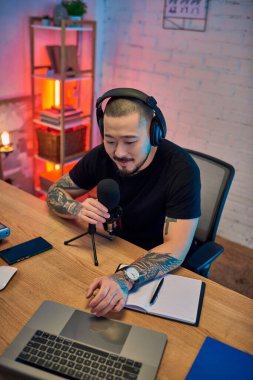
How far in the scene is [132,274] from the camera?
3.74 ft

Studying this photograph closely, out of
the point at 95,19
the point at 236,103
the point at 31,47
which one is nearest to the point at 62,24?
the point at 31,47

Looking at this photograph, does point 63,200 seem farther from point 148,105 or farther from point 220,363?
point 220,363

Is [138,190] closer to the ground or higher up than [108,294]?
higher up

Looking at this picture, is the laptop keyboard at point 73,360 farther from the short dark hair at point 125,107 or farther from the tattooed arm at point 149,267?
the short dark hair at point 125,107

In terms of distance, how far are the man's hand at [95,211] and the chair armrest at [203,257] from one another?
15.4 inches

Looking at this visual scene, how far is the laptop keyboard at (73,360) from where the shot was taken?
86 cm

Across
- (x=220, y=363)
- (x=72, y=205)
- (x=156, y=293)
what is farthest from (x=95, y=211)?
(x=220, y=363)

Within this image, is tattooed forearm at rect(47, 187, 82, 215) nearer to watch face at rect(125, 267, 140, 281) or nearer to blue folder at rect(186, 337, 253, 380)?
watch face at rect(125, 267, 140, 281)

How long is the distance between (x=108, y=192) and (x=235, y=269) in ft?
5.78

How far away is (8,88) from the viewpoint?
283 cm

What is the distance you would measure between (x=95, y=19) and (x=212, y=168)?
2104 mm

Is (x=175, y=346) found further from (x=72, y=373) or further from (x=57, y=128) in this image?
(x=57, y=128)

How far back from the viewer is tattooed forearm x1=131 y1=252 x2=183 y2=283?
3.84ft

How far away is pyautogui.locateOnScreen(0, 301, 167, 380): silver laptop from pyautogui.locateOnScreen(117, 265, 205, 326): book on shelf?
0.09 m
